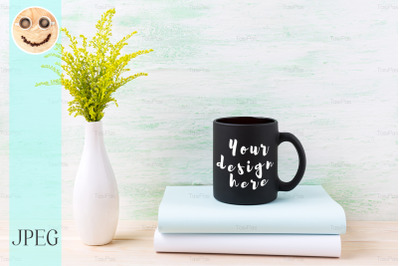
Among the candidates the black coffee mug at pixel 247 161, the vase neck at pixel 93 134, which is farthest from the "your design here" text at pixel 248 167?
the vase neck at pixel 93 134

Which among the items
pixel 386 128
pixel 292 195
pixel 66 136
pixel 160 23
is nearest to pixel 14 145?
pixel 66 136

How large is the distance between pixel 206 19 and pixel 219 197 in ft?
1.20

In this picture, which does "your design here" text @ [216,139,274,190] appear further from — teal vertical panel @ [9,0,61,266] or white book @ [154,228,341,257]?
teal vertical panel @ [9,0,61,266]

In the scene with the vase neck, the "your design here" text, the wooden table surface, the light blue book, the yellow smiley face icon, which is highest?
the yellow smiley face icon

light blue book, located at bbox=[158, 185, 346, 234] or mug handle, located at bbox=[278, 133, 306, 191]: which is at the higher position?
mug handle, located at bbox=[278, 133, 306, 191]

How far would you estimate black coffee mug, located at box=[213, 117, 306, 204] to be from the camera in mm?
754

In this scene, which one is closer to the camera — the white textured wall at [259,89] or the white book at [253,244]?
the white book at [253,244]

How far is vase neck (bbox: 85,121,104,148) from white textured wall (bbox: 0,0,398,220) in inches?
5.2

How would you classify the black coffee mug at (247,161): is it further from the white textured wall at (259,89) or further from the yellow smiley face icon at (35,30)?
the yellow smiley face icon at (35,30)

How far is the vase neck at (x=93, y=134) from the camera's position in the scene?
2.52 feet

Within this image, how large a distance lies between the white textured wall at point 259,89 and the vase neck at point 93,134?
0.13 metres

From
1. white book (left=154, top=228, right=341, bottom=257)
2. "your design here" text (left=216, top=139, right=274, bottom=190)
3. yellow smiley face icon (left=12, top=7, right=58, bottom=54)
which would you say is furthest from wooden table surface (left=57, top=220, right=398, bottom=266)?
yellow smiley face icon (left=12, top=7, right=58, bottom=54)

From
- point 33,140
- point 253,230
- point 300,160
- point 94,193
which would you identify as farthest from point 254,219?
point 33,140

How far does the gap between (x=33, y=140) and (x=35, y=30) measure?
0.23 meters
